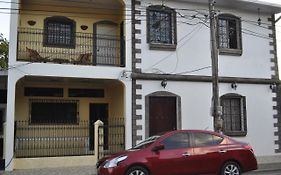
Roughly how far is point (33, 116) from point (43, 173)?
4.05 m

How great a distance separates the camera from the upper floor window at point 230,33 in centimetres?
1825

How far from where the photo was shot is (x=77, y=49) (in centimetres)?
1719

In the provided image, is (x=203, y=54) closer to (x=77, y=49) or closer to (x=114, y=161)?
(x=77, y=49)

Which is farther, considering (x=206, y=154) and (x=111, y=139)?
(x=111, y=139)

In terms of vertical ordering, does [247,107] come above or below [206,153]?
above

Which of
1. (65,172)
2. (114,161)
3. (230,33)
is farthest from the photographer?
(230,33)

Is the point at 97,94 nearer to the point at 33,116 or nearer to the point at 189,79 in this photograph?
the point at 33,116

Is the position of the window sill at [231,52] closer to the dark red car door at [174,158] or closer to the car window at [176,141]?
the car window at [176,141]

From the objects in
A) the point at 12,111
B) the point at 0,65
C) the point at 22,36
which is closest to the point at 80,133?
the point at 12,111

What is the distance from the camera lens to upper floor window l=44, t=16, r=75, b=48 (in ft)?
55.8

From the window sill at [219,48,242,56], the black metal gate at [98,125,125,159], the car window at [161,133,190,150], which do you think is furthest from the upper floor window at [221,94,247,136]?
the car window at [161,133,190,150]

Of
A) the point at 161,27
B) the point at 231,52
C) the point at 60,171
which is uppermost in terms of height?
the point at 161,27

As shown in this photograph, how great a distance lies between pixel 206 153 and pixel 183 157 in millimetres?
699

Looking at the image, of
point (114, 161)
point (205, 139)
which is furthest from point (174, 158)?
point (114, 161)
